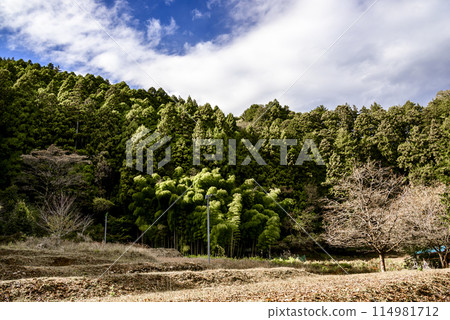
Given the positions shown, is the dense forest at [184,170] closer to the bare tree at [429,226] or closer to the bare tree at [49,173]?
the bare tree at [49,173]

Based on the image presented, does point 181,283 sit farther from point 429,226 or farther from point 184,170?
point 184,170

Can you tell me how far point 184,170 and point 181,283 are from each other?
68.2 feet

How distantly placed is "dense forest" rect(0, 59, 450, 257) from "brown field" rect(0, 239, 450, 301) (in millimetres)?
7632

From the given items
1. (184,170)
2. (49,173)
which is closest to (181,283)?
(49,173)

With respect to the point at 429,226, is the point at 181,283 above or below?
below

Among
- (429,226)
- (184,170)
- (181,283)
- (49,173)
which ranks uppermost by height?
(184,170)

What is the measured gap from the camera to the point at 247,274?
11938mm

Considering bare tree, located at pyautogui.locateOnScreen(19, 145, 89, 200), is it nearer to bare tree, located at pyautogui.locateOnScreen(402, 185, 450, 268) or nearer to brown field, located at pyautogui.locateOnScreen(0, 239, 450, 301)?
brown field, located at pyautogui.locateOnScreen(0, 239, 450, 301)

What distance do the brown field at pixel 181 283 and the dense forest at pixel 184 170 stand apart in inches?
300

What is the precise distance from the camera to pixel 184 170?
30.3 metres

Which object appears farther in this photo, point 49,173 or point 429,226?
point 49,173

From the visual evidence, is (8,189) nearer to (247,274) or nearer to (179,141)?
(179,141)

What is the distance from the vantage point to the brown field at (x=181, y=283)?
5895mm

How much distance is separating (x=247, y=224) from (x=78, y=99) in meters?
25.0
